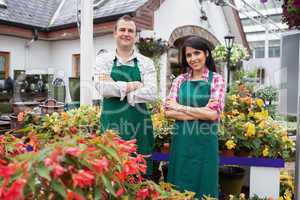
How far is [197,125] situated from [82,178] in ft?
4.77

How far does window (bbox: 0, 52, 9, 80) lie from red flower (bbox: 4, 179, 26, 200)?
846 centimetres

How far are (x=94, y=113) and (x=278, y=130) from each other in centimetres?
175

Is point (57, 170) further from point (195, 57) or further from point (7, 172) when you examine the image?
point (195, 57)

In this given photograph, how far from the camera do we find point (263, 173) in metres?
2.96

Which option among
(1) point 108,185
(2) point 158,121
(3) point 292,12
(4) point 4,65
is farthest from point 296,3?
(4) point 4,65

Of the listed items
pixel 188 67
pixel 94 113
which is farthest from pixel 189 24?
pixel 188 67

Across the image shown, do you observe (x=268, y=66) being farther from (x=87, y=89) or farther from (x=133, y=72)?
(x=133, y=72)

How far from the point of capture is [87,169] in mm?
902

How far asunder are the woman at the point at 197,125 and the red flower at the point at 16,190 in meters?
1.50

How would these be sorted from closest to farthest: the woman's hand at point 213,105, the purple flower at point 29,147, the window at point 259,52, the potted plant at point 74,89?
the purple flower at point 29,147 → the woman's hand at point 213,105 → the potted plant at point 74,89 → the window at point 259,52

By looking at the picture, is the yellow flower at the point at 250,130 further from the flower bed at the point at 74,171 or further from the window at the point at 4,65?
the window at the point at 4,65

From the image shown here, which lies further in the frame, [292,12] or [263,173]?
[263,173]

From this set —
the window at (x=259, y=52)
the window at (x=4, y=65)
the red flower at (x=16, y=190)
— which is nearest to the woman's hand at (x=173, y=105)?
the red flower at (x=16, y=190)

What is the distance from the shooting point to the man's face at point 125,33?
2334mm
